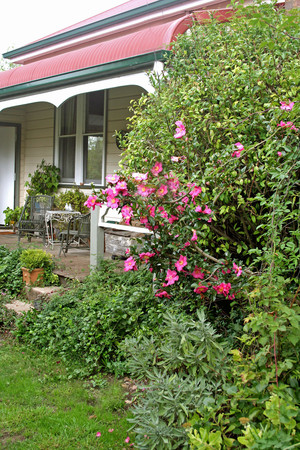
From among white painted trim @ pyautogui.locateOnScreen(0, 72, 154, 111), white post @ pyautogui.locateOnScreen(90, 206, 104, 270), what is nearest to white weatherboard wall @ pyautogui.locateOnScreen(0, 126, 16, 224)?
white painted trim @ pyautogui.locateOnScreen(0, 72, 154, 111)

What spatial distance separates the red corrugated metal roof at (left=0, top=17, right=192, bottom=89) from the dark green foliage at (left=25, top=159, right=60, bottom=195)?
6.43 feet

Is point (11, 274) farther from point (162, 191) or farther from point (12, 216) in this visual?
point (12, 216)

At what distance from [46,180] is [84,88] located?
390 centimetres

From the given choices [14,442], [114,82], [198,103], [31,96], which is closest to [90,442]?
[14,442]

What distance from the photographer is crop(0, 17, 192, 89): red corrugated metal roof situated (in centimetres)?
582

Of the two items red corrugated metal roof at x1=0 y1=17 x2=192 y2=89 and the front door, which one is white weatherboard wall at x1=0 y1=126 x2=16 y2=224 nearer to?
the front door

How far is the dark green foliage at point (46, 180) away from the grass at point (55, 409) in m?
6.11

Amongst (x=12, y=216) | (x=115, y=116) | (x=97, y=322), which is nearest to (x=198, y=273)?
(x=97, y=322)

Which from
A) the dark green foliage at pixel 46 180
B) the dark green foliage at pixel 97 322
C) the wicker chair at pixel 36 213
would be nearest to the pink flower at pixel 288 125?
the dark green foliage at pixel 97 322

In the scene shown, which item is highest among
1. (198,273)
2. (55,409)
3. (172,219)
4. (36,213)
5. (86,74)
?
(86,74)

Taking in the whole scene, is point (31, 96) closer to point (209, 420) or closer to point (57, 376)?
point (57, 376)

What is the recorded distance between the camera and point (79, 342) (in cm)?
445

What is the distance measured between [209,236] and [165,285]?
0.56m

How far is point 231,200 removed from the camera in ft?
12.4
